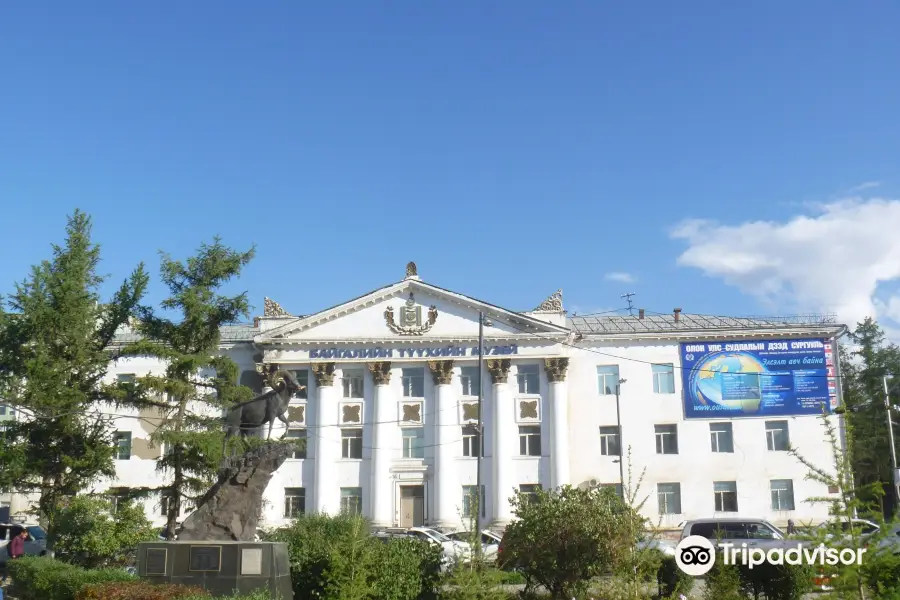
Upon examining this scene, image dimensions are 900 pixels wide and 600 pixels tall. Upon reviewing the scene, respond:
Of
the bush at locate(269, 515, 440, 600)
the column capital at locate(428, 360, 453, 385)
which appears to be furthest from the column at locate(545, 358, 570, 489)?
the bush at locate(269, 515, 440, 600)

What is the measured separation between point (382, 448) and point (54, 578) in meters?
28.0

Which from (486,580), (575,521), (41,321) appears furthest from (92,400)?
(486,580)

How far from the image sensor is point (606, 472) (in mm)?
45219

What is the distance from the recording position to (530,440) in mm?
45594

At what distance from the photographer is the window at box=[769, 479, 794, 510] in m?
43.9

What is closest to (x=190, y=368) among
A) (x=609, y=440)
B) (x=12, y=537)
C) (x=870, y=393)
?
(x=12, y=537)

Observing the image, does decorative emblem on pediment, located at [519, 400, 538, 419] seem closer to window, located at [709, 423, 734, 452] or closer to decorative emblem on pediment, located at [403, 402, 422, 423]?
decorative emblem on pediment, located at [403, 402, 422, 423]

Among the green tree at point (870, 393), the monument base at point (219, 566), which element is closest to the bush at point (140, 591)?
the monument base at point (219, 566)

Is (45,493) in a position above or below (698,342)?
below

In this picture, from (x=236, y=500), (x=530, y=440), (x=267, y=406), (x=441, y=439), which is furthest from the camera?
(x=530, y=440)

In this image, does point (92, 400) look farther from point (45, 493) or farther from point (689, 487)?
point (689, 487)

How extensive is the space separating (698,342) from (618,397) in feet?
16.7

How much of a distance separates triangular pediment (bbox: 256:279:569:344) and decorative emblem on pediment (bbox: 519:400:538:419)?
355 centimetres

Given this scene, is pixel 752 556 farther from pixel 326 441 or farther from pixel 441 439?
pixel 326 441
